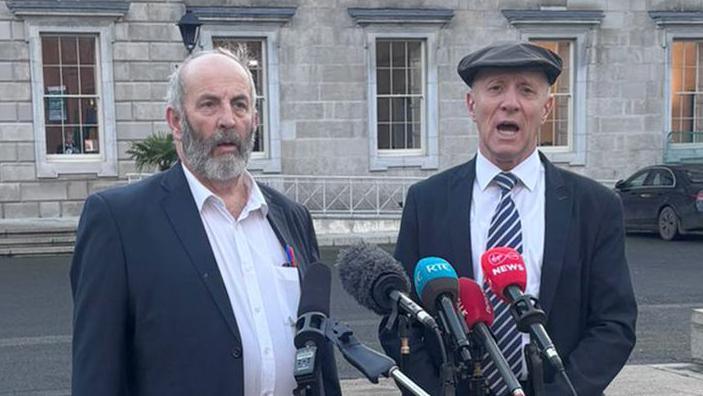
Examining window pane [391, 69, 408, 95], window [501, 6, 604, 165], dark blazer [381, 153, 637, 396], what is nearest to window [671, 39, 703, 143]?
window [501, 6, 604, 165]

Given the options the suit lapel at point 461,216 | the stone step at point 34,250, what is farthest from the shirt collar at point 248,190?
the stone step at point 34,250

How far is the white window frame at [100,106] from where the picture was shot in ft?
54.9

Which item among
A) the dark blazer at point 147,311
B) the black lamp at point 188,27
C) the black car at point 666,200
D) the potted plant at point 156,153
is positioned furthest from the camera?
the potted plant at point 156,153

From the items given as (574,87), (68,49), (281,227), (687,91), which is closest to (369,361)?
(281,227)

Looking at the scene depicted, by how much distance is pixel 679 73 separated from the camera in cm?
2023

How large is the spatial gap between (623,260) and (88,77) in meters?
16.3

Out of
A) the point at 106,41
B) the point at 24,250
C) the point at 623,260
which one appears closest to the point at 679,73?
the point at 106,41

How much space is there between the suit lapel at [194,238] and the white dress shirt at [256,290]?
0.11 feet

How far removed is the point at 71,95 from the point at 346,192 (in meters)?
6.52

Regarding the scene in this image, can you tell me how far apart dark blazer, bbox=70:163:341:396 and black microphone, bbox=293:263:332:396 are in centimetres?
24

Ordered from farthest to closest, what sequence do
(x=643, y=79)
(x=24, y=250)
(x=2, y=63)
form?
(x=643, y=79) → (x=2, y=63) → (x=24, y=250)

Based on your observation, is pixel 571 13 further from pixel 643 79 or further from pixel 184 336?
pixel 184 336

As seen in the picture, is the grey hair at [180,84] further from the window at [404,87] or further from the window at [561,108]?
the window at [561,108]

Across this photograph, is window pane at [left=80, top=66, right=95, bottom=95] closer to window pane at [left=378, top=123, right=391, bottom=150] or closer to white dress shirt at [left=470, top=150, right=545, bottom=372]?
window pane at [left=378, top=123, right=391, bottom=150]
